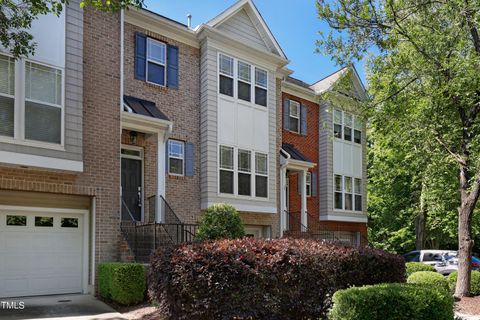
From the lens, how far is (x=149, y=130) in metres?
13.7

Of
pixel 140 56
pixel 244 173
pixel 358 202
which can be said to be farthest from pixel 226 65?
pixel 358 202

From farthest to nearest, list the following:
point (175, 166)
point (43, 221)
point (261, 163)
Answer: point (261, 163)
point (175, 166)
point (43, 221)

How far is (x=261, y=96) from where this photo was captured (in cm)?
1744

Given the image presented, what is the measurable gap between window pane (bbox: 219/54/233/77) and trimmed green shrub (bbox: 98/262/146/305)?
8.03m

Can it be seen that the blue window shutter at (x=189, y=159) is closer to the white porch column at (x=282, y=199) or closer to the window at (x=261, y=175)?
the window at (x=261, y=175)

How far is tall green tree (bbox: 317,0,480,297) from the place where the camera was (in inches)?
449

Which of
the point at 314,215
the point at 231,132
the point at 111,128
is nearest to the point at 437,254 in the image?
the point at 314,215

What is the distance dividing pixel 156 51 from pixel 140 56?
71 centimetres

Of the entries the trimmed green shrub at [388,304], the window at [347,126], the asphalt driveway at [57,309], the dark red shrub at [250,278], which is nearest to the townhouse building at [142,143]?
the asphalt driveway at [57,309]

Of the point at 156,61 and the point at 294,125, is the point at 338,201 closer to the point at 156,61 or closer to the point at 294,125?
the point at 294,125

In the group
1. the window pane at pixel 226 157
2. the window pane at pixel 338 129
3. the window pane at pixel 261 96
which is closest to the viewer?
the window pane at pixel 226 157

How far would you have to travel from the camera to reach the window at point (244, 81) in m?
16.8

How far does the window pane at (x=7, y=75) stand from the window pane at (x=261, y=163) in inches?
347

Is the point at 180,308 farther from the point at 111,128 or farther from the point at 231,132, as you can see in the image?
the point at 231,132
